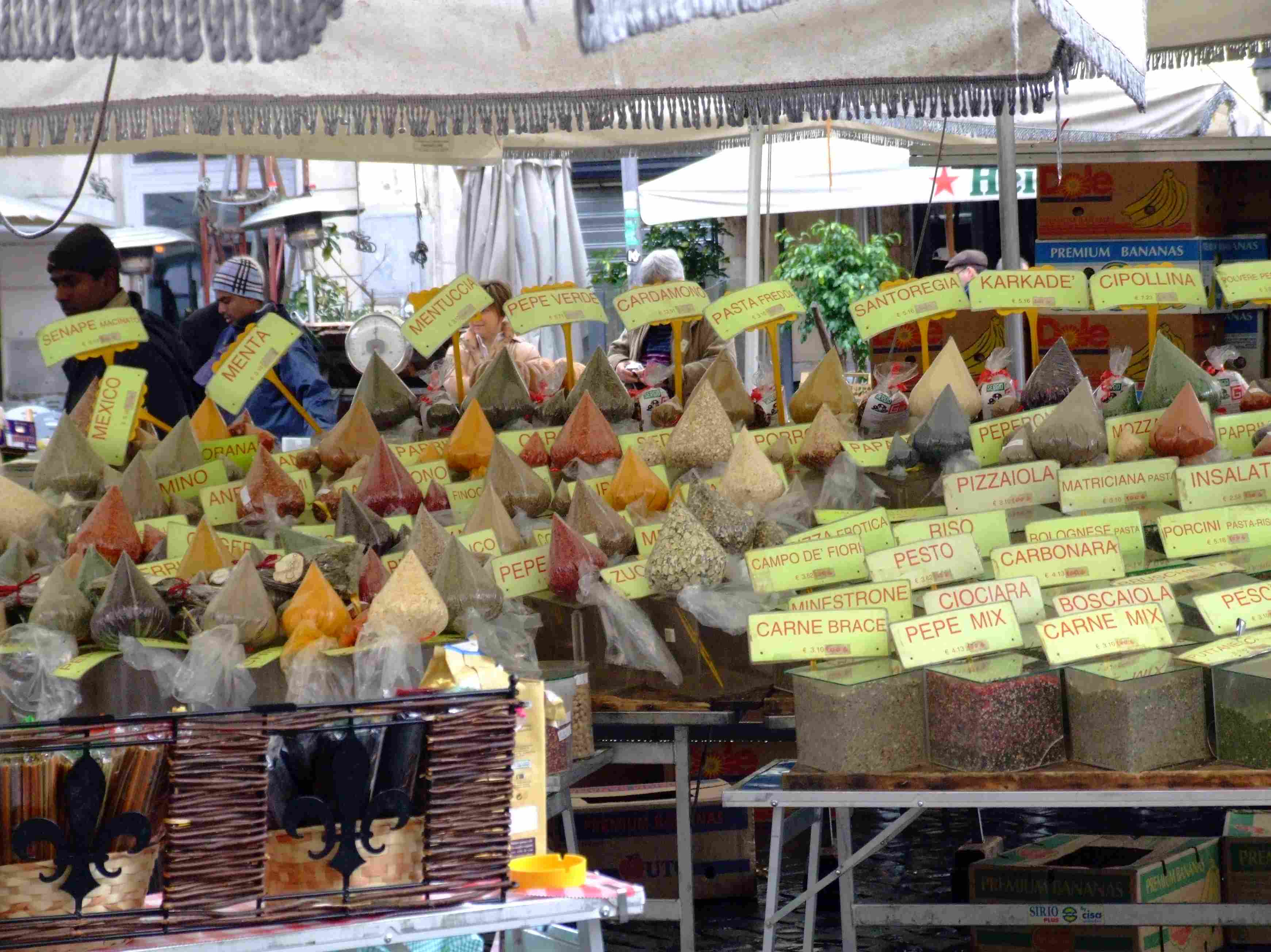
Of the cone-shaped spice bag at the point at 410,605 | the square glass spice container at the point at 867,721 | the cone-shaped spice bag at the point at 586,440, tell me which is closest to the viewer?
the square glass spice container at the point at 867,721

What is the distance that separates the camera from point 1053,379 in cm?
312

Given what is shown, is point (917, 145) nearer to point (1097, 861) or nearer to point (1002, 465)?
point (1002, 465)

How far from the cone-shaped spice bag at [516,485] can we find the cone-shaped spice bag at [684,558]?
1.36 feet

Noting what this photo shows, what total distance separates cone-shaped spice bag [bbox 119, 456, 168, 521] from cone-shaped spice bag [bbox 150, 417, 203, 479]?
0.15 m

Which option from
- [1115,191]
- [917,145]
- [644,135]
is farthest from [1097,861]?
[644,135]

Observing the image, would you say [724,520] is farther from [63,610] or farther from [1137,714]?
[63,610]

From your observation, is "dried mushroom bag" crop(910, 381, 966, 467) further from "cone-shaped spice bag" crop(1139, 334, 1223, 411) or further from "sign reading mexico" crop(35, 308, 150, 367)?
"sign reading mexico" crop(35, 308, 150, 367)

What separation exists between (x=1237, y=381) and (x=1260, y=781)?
1303 mm

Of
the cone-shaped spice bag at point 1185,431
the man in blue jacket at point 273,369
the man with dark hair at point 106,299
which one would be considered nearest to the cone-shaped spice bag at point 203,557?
the man with dark hair at point 106,299

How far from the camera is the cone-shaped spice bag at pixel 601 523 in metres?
2.83

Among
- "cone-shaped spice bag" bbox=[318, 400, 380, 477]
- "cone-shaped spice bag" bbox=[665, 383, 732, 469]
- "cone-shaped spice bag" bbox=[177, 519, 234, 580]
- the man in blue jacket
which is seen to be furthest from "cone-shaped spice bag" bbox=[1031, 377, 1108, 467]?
the man in blue jacket

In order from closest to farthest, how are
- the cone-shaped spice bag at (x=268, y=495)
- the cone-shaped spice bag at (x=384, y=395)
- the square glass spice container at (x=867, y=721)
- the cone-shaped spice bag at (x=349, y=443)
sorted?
the square glass spice container at (x=867, y=721), the cone-shaped spice bag at (x=268, y=495), the cone-shaped spice bag at (x=349, y=443), the cone-shaped spice bag at (x=384, y=395)

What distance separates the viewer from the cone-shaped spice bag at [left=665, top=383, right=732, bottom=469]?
3164 millimetres

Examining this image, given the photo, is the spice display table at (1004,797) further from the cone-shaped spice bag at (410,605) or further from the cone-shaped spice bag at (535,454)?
the cone-shaped spice bag at (535,454)
